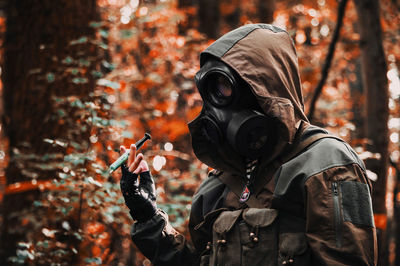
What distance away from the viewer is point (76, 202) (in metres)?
4.04

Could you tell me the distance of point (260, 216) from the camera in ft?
7.61

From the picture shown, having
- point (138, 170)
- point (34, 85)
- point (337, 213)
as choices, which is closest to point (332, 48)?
point (34, 85)

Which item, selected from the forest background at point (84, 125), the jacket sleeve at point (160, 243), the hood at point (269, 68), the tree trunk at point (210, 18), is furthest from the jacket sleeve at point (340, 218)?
the tree trunk at point (210, 18)

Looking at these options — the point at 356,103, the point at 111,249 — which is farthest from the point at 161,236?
the point at 356,103

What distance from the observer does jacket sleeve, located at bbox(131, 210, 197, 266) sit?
279cm

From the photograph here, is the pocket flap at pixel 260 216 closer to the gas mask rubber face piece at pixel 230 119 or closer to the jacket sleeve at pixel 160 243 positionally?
the gas mask rubber face piece at pixel 230 119

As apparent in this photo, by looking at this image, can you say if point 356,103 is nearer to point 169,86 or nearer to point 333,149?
point 169,86

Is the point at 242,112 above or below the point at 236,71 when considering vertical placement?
below

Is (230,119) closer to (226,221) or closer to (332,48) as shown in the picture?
(226,221)

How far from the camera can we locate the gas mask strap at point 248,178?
252cm

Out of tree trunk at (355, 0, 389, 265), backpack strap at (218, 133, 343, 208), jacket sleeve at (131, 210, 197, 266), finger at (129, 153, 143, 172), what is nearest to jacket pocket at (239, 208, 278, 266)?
backpack strap at (218, 133, 343, 208)

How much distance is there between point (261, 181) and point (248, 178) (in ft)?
0.51

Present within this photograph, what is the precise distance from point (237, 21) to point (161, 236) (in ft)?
23.6

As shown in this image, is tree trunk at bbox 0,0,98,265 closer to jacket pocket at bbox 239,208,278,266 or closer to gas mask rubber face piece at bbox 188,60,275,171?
gas mask rubber face piece at bbox 188,60,275,171
